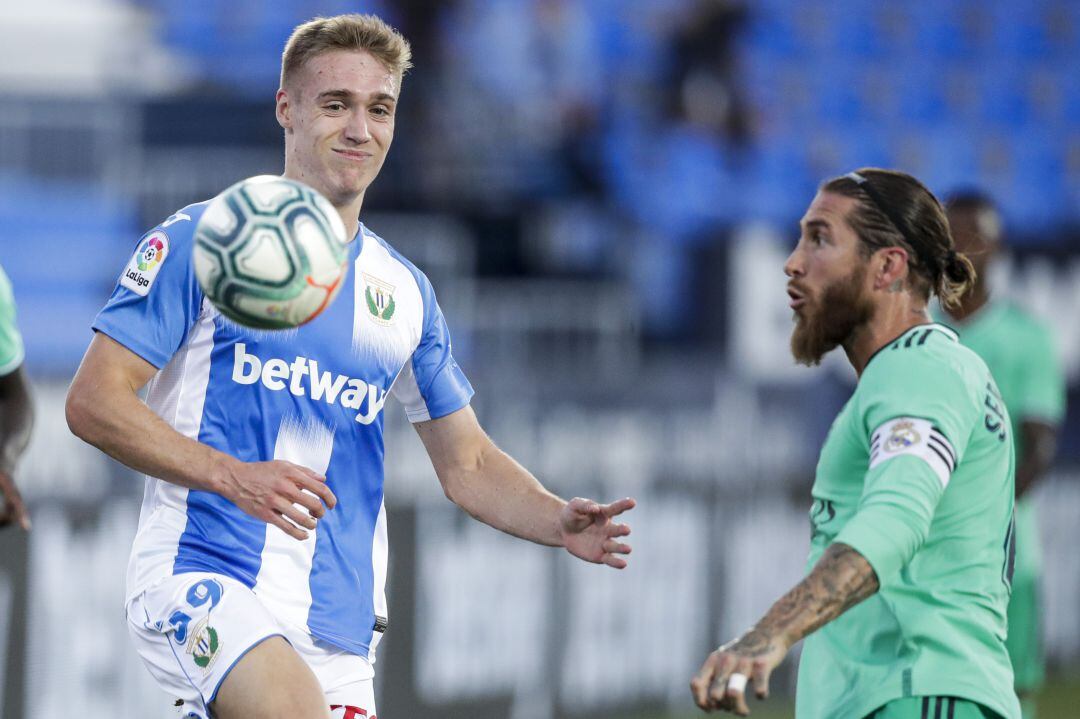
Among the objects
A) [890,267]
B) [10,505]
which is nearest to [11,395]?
[10,505]

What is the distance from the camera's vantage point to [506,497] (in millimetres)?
4445

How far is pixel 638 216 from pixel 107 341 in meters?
10.0

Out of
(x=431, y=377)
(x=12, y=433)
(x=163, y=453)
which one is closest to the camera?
(x=163, y=453)

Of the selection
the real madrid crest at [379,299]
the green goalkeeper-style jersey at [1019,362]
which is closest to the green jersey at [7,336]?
the real madrid crest at [379,299]

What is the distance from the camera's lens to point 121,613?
6.82m

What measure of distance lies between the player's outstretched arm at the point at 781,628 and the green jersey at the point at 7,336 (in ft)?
10.7

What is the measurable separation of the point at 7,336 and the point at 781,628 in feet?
11.0

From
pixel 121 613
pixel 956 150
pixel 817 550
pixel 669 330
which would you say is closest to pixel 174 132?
pixel 669 330

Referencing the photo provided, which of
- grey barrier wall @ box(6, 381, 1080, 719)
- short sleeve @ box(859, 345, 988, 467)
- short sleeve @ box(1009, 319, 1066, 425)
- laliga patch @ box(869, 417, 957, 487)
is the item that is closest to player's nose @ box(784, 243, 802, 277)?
short sleeve @ box(859, 345, 988, 467)

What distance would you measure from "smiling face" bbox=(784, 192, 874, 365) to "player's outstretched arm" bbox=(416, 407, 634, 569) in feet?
2.36

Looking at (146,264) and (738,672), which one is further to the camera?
(146,264)

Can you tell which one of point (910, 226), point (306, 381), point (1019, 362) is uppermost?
point (1019, 362)

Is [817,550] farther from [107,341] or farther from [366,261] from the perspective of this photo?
[107,341]

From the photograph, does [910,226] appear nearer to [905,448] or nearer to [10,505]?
[905,448]
